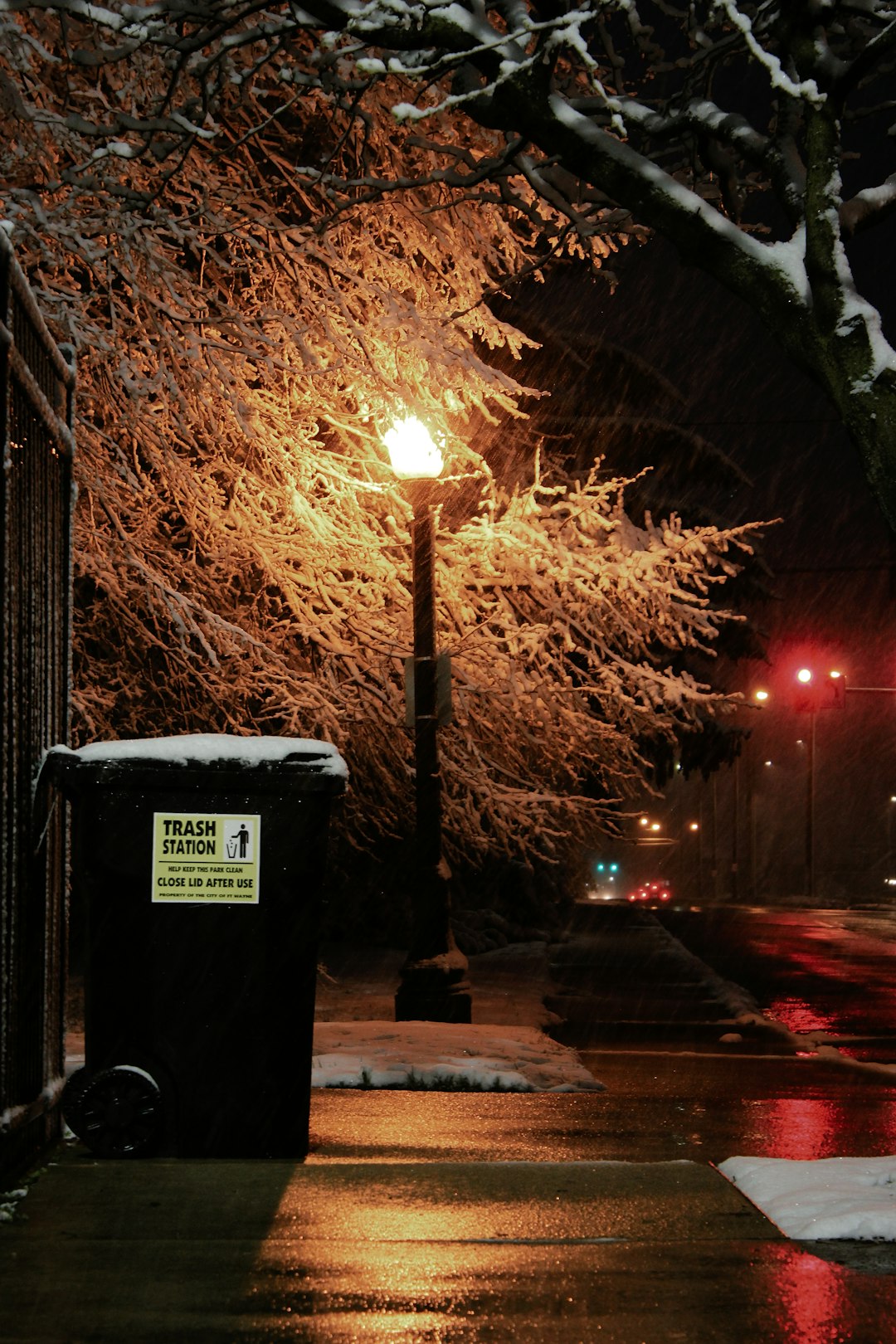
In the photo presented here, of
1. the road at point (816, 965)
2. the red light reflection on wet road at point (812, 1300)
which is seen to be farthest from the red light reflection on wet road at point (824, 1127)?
the road at point (816, 965)

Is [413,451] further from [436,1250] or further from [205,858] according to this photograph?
[436,1250]

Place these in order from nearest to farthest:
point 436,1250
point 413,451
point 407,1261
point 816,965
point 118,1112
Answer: point 407,1261
point 436,1250
point 118,1112
point 413,451
point 816,965

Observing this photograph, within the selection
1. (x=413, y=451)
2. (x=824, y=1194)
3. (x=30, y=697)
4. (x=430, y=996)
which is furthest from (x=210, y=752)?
(x=430, y=996)

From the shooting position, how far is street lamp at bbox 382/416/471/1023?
1110 centimetres

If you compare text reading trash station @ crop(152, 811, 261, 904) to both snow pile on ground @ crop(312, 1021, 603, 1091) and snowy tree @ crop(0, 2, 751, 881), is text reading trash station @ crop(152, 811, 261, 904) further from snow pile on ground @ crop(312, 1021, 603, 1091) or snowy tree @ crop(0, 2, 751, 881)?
snowy tree @ crop(0, 2, 751, 881)

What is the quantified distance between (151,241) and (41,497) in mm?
4452

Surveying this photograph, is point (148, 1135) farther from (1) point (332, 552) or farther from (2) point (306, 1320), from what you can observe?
(1) point (332, 552)

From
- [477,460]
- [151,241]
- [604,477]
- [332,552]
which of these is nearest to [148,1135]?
[151,241]

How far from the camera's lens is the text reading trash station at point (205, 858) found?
5.24 metres

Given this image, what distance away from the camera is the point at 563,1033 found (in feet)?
42.1

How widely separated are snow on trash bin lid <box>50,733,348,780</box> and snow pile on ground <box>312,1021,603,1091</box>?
2834 mm

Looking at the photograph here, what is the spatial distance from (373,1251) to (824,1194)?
59.6 inches

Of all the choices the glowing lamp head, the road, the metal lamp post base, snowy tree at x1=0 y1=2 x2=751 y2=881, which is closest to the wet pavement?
the metal lamp post base

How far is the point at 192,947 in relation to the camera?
521 centimetres
